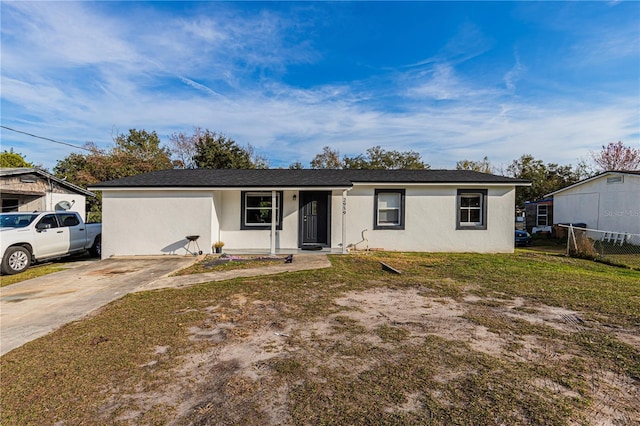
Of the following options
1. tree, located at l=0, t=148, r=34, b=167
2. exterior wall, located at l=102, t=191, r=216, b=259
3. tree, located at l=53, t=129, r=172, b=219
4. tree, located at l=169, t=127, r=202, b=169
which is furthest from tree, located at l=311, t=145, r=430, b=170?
tree, located at l=0, t=148, r=34, b=167

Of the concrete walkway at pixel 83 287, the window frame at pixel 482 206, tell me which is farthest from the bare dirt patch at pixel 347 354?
the window frame at pixel 482 206

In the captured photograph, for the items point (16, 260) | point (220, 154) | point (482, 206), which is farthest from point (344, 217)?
point (220, 154)

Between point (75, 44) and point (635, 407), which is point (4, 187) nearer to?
point (75, 44)

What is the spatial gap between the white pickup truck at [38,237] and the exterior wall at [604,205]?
81.3ft

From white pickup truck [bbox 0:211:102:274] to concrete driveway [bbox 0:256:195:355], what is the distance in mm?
1253

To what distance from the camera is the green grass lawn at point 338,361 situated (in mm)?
2332

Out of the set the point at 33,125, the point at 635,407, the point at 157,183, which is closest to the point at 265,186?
the point at 157,183

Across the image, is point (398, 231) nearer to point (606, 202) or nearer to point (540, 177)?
point (606, 202)

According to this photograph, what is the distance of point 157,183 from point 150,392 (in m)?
9.28

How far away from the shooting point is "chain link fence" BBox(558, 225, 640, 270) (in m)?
10.4

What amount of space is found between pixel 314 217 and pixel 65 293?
7639 mm

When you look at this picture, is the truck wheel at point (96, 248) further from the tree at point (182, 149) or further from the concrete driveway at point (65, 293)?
the tree at point (182, 149)

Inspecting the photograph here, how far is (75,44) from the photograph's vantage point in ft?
36.3

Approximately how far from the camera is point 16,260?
26.9ft
